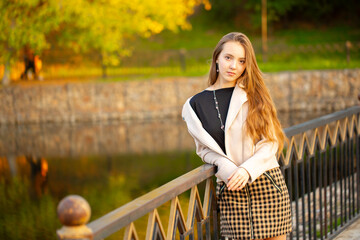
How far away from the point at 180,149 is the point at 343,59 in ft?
33.2

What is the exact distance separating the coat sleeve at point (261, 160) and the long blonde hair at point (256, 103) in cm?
3

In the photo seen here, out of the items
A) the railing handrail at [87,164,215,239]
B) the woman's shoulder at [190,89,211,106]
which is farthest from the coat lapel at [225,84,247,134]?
the railing handrail at [87,164,215,239]

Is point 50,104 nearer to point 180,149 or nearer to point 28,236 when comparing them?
point 180,149

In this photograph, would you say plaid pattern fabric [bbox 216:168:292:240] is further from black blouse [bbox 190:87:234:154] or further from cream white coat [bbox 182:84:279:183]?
black blouse [bbox 190:87:234:154]

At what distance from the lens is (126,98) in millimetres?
19844

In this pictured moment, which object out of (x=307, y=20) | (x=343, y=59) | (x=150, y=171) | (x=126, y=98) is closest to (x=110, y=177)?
(x=150, y=171)

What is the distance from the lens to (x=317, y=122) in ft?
12.5

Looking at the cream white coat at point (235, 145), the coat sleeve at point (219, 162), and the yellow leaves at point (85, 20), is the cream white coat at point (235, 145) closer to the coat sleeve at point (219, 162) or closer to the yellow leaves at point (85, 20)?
the coat sleeve at point (219, 162)

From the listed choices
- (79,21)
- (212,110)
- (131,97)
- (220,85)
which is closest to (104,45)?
(79,21)

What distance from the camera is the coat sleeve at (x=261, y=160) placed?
2.70 metres

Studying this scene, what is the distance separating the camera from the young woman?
2764 mm

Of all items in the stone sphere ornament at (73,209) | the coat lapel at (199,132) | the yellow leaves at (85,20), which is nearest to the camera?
the stone sphere ornament at (73,209)

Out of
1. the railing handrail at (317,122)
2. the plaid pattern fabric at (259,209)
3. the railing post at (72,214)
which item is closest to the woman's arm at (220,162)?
the plaid pattern fabric at (259,209)

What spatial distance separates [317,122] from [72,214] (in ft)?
8.03
